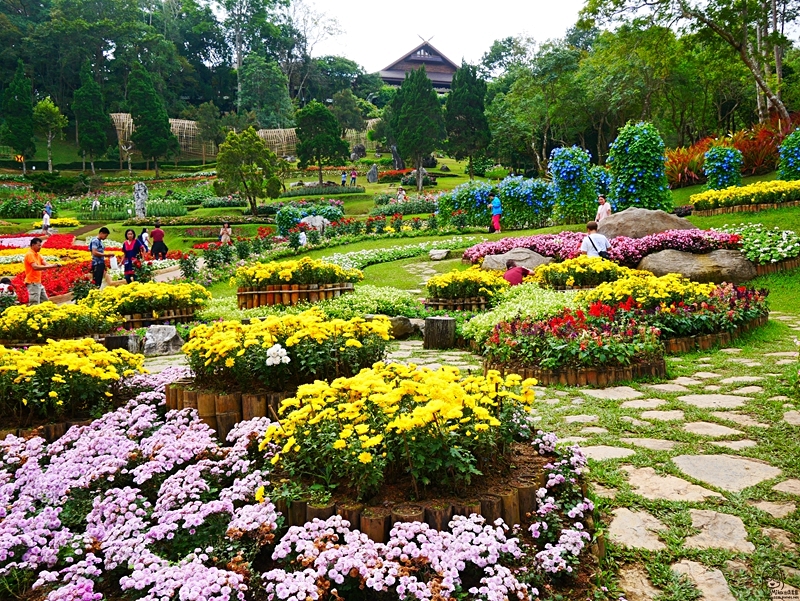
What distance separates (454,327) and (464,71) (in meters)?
38.6

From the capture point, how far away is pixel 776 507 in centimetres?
286

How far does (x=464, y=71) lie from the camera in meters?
42.0

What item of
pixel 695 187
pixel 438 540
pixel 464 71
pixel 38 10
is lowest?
pixel 438 540

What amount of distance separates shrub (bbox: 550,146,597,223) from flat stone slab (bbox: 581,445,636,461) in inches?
541

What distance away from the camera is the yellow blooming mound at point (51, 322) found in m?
7.59

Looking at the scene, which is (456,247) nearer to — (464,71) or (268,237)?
(268,237)

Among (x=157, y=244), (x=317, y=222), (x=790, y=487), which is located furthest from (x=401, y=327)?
(x=317, y=222)

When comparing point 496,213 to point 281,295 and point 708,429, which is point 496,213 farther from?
point 708,429

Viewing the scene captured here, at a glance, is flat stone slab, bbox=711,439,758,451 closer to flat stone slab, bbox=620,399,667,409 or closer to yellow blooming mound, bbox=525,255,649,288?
flat stone slab, bbox=620,399,667,409

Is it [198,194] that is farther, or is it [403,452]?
[198,194]

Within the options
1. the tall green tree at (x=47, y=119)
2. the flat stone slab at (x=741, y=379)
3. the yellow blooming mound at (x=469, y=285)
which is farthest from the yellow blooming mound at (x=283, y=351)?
the tall green tree at (x=47, y=119)

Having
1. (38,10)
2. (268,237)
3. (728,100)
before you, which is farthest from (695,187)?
(38,10)

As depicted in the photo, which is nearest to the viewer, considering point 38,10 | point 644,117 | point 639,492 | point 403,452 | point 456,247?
point 403,452

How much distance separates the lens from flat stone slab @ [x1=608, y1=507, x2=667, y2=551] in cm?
265
